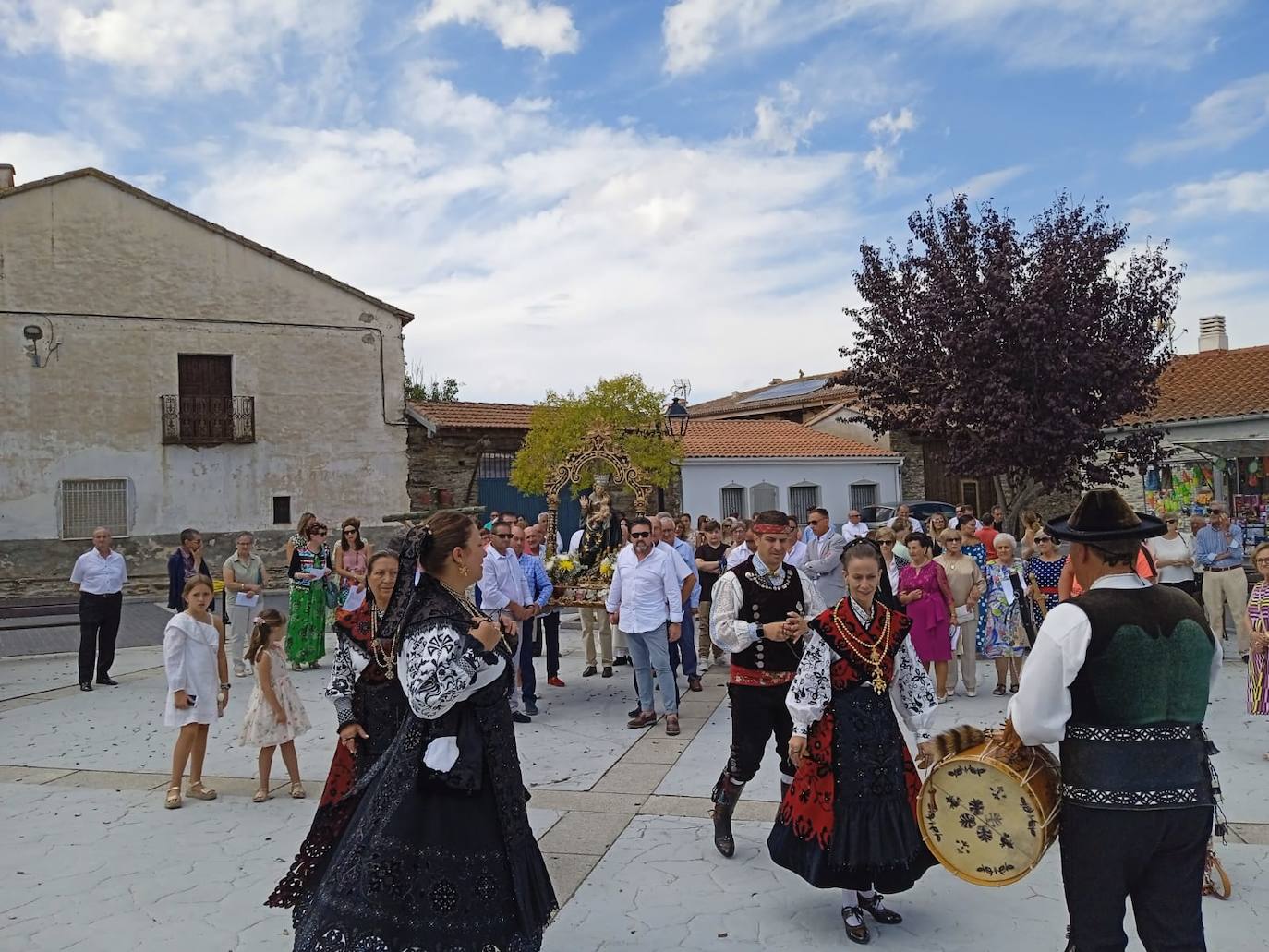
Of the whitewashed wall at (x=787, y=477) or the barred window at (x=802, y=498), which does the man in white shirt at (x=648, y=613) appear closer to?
the whitewashed wall at (x=787, y=477)

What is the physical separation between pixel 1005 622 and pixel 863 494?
70.7ft

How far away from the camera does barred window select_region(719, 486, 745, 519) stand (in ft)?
92.2

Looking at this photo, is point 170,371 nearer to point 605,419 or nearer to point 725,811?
point 605,419

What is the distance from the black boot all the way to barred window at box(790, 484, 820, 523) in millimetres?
24644

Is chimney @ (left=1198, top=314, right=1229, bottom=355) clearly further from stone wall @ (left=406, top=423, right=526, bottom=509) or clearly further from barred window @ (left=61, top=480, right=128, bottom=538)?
barred window @ (left=61, top=480, right=128, bottom=538)

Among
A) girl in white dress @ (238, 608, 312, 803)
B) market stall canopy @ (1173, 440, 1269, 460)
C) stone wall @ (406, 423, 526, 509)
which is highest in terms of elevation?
stone wall @ (406, 423, 526, 509)

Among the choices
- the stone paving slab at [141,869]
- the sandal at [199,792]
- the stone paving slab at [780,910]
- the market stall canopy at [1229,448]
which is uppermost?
the market stall canopy at [1229,448]

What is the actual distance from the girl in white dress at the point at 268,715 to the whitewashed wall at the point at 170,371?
54.8ft

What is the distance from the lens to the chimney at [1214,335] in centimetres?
2777

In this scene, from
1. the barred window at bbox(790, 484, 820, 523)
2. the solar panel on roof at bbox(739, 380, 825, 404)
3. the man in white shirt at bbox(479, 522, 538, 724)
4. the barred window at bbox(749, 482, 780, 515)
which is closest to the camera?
the man in white shirt at bbox(479, 522, 538, 724)

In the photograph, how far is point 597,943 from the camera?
396cm

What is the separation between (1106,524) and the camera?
290 centimetres

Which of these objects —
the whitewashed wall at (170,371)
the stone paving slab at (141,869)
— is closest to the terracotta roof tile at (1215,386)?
the whitewashed wall at (170,371)

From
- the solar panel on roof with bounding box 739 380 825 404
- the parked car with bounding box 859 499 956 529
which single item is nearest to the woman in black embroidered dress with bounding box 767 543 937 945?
the parked car with bounding box 859 499 956 529
